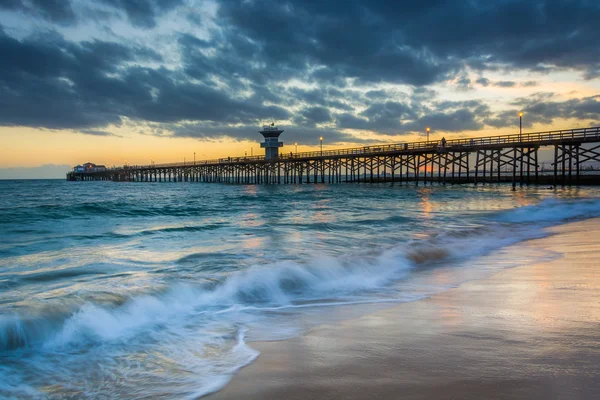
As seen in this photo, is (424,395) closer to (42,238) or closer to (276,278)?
(276,278)

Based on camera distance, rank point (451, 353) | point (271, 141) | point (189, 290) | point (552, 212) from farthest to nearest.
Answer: point (271, 141)
point (552, 212)
point (189, 290)
point (451, 353)

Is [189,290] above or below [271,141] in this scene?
below

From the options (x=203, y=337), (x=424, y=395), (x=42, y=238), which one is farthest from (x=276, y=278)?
(x=42, y=238)

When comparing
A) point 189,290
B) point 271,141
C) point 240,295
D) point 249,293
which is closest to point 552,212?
point 249,293

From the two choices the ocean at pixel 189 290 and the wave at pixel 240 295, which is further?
the wave at pixel 240 295

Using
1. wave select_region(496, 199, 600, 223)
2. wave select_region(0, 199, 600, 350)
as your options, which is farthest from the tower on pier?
wave select_region(0, 199, 600, 350)

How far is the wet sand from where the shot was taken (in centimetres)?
249

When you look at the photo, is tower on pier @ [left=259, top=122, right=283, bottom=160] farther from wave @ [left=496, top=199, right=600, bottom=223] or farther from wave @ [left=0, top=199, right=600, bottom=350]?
wave @ [left=0, top=199, right=600, bottom=350]

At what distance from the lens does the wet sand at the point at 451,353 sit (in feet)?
8.18

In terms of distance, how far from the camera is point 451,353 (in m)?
3.07

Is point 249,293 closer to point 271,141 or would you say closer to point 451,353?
point 451,353

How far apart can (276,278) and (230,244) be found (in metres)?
3.91

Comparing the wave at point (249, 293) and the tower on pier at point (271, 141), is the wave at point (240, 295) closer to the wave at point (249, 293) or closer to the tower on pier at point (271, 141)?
the wave at point (249, 293)

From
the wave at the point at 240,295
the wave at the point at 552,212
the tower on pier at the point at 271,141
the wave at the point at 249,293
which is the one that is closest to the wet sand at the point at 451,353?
the wave at the point at 240,295
